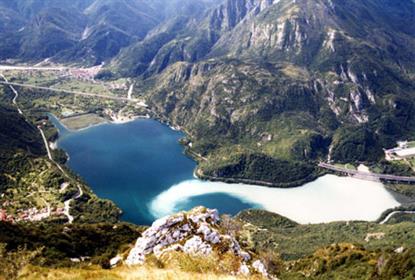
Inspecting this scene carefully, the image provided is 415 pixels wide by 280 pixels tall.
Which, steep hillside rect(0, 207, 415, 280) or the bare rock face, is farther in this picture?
the bare rock face

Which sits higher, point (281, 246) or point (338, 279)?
point (338, 279)

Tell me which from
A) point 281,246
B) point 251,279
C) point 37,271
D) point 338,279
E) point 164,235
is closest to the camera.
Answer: point 37,271

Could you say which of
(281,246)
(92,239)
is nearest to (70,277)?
(92,239)

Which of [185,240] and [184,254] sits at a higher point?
[184,254]

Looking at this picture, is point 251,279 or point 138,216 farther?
point 138,216

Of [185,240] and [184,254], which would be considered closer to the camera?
[184,254]

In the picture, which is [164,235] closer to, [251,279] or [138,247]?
[138,247]

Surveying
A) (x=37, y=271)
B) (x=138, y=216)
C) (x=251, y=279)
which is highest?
(x=37, y=271)

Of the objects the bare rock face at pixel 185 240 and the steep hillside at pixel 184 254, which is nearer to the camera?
the steep hillside at pixel 184 254

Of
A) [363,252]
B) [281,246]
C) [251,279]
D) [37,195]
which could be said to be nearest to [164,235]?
[251,279]

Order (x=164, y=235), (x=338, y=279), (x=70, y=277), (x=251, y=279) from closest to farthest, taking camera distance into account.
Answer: (x=70, y=277), (x=251, y=279), (x=164, y=235), (x=338, y=279)
